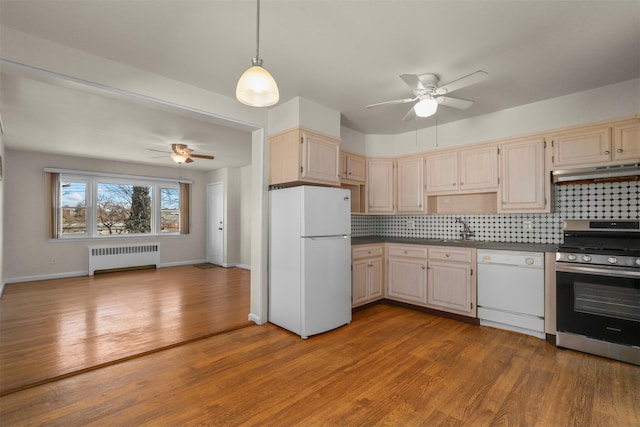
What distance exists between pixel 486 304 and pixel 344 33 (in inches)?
121

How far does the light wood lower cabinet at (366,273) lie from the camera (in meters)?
3.85

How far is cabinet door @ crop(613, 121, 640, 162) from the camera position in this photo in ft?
9.23

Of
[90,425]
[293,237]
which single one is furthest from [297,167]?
[90,425]

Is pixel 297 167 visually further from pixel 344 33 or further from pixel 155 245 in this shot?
pixel 155 245

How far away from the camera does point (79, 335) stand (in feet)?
10.4

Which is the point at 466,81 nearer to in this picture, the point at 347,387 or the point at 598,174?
the point at 598,174

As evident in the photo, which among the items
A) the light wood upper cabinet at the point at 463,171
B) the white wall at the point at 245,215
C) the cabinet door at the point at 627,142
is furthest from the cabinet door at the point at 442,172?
the white wall at the point at 245,215

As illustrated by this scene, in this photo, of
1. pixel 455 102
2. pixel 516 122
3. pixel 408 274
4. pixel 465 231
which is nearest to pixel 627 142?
pixel 516 122

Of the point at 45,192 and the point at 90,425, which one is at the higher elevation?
the point at 45,192

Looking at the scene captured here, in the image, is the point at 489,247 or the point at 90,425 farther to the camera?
the point at 489,247

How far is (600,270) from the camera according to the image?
264 cm

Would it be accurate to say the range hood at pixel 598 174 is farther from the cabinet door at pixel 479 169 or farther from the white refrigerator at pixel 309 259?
the white refrigerator at pixel 309 259

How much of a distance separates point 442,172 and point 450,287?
1.48m

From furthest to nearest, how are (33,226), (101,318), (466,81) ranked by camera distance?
(33,226)
(101,318)
(466,81)
